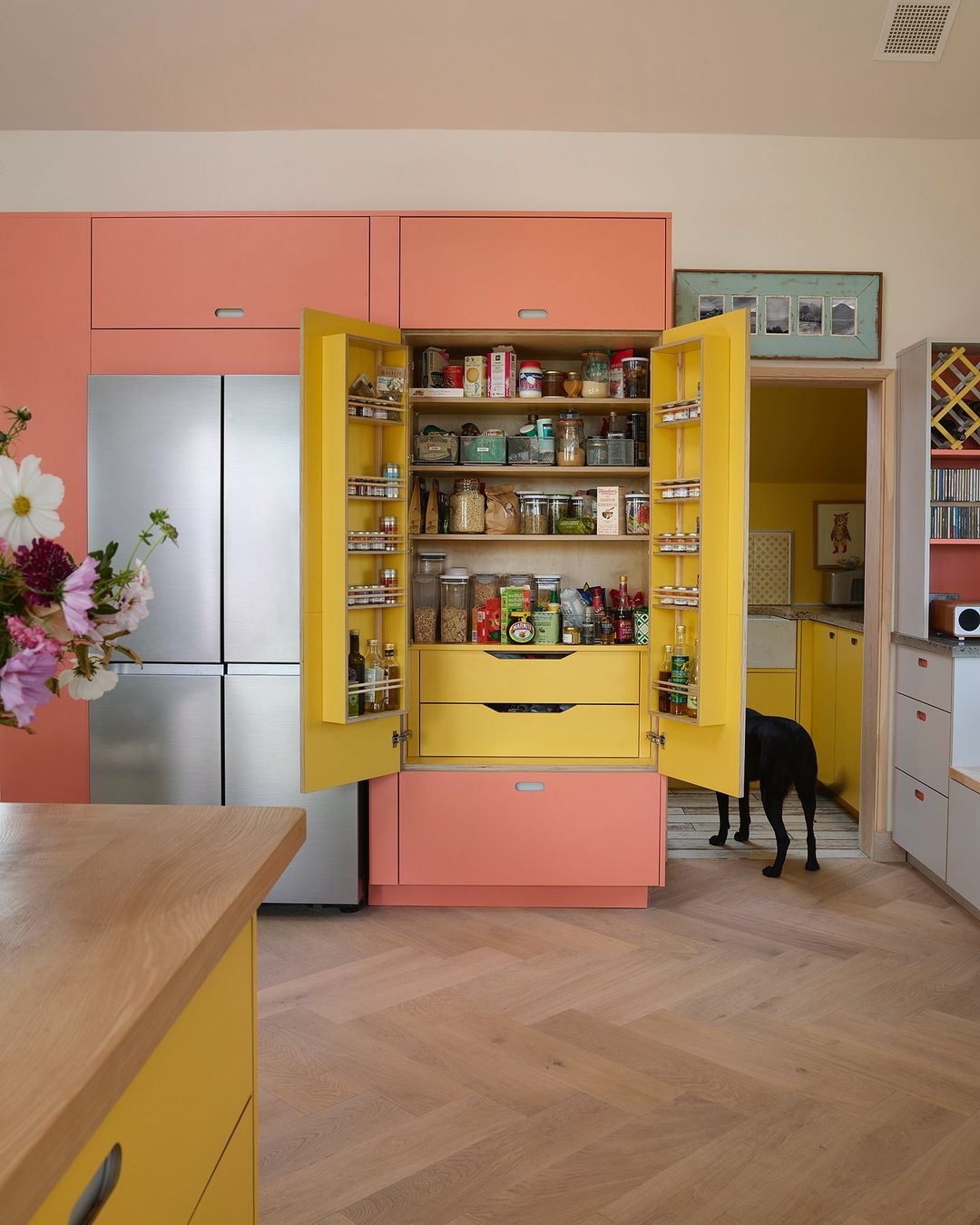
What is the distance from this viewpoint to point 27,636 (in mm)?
891

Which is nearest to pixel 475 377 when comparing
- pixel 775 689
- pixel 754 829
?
A: pixel 754 829

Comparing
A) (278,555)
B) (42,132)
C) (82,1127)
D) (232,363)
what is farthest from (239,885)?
(42,132)

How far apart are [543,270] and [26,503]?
2.80m

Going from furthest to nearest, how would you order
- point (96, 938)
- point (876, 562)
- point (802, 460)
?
1. point (802, 460)
2. point (876, 562)
3. point (96, 938)

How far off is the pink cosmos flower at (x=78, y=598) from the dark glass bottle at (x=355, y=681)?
93.0 inches

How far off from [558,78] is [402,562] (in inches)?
74.3

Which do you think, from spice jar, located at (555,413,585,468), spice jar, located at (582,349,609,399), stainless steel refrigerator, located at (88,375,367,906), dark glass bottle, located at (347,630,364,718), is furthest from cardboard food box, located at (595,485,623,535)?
stainless steel refrigerator, located at (88,375,367,906)

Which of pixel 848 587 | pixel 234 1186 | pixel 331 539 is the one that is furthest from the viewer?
pixel 848 587

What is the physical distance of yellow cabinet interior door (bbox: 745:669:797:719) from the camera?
18.7 feet

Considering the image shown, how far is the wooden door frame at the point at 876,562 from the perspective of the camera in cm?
400

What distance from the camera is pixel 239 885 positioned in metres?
1.11

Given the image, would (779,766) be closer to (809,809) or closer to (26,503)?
(809,809)

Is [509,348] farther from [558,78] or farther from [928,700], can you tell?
[928,700]

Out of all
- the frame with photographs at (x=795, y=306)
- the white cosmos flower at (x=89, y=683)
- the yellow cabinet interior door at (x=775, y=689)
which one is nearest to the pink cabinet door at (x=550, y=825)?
the frame with photographs at (x=795, y=306)
